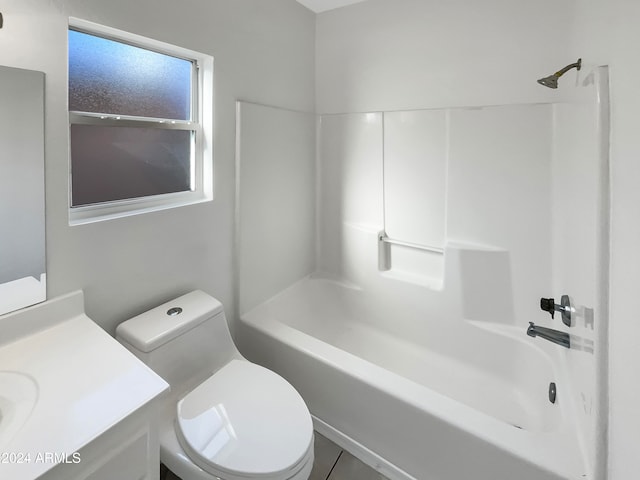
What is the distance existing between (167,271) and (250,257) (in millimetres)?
541

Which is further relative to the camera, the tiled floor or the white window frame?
the tiled floor

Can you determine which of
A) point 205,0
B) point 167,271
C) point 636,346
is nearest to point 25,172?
point 167,271

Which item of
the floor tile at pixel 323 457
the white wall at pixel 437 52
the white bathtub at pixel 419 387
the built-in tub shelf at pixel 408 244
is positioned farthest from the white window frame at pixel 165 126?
the floor tile at pixel 323 457

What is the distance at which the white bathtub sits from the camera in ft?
4.13

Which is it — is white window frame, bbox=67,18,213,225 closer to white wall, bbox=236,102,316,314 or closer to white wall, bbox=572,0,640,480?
white wall, bbox=236,102,316,314

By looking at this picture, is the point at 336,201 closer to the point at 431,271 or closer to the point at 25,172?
the point at 431,271

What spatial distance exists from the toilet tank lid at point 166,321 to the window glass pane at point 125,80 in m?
0.88

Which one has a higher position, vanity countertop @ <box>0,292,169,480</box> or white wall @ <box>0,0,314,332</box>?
white wall @ <box>0,0,314,332</box>

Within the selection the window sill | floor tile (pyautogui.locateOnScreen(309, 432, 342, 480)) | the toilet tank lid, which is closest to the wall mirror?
the window sill

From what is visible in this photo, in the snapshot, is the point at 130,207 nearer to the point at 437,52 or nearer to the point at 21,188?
the point at 21,188

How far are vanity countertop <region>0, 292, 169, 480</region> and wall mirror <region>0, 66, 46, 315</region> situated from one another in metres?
0.10

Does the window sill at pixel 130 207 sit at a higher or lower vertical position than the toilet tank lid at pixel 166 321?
higher

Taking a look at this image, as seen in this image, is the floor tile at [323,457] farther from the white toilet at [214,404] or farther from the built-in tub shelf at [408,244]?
the built-in tub shelf at [408,244]

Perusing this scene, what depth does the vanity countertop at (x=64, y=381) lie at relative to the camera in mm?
748
